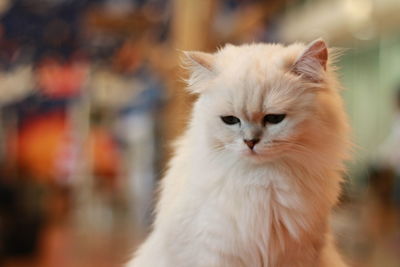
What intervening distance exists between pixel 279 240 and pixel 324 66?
1.27ft

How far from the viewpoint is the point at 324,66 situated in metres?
1.07

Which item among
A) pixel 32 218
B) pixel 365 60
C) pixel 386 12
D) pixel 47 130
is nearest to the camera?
pixel 365 60

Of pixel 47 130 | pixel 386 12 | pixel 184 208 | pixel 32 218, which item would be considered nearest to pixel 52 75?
pixel 32 218

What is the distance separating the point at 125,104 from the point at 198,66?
611cm

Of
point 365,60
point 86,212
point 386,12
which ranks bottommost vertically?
point 86,212

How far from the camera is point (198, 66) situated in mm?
1141

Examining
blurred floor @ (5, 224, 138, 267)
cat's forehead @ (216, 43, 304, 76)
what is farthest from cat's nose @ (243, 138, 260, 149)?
blurred floor @ (5, 224, 138, 267)

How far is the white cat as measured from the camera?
107cm

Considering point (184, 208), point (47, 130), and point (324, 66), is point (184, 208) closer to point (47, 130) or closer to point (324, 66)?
point (324, 66)

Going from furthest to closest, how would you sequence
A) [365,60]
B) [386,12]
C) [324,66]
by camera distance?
1. [386,12]
2. [365,60]
3. [324,66]

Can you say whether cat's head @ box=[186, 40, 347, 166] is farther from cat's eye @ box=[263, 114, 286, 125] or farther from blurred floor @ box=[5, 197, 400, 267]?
blurred floor @ box=[5, 197, 400, 267]

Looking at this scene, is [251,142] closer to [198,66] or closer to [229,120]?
[229,120]

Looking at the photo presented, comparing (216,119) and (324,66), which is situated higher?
(324,66)

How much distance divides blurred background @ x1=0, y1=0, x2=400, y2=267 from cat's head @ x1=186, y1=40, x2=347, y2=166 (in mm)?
205
